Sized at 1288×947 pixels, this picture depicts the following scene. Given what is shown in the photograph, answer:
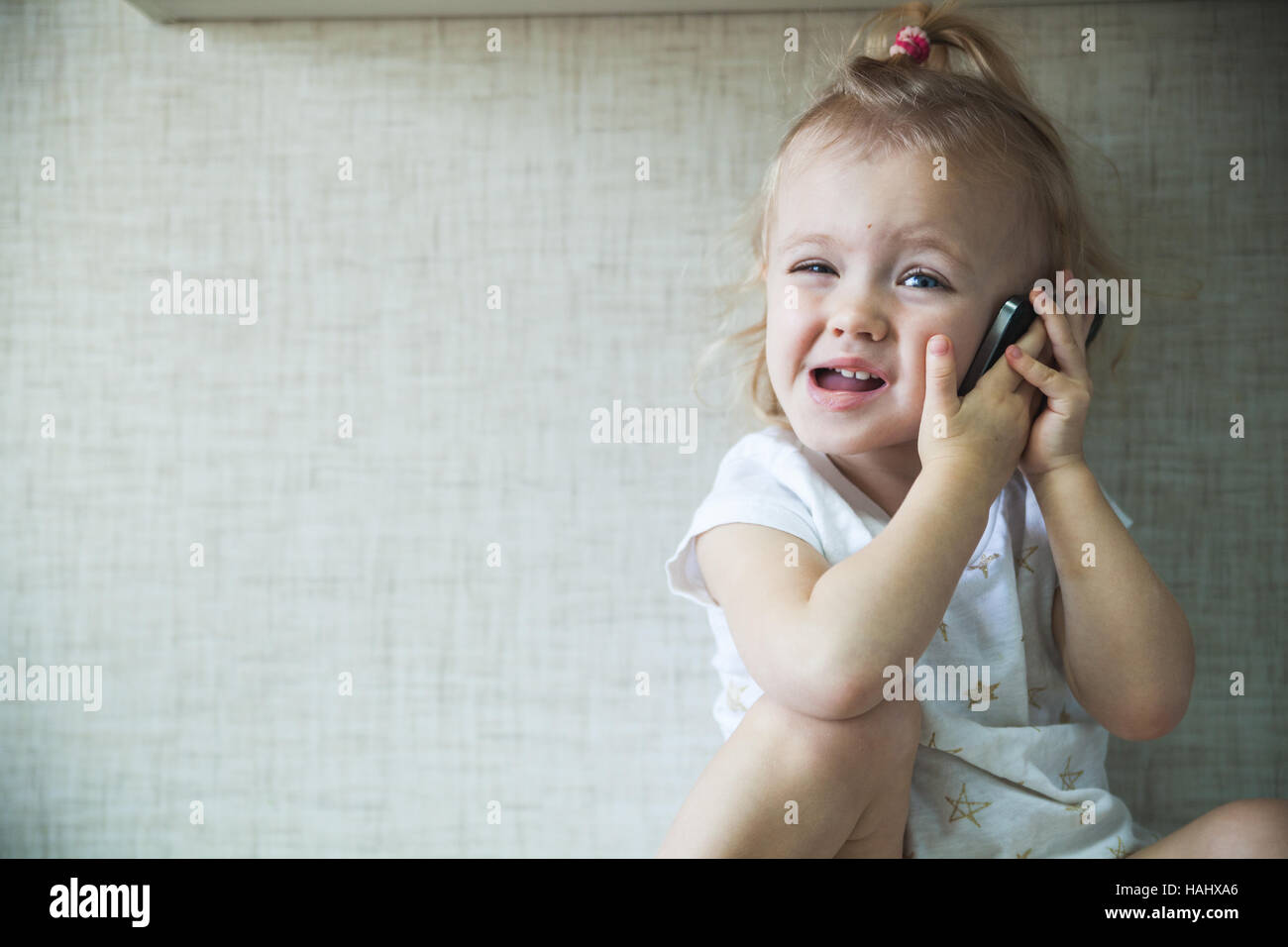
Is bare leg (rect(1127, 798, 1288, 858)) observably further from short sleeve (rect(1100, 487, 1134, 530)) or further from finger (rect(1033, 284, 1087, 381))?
finger (rect(1033, 284, 1087, 381))

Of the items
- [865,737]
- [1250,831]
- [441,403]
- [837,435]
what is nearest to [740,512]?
[837,435]

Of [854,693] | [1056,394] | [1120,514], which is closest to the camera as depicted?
[854,693]

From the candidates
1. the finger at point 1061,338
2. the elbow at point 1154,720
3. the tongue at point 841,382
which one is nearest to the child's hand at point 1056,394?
the finger at point 1061,338

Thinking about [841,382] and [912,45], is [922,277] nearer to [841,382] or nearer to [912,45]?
[841,382]

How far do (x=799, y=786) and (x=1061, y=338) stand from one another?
0.41m

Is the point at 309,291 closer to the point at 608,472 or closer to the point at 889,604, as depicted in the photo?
the point at 608,472

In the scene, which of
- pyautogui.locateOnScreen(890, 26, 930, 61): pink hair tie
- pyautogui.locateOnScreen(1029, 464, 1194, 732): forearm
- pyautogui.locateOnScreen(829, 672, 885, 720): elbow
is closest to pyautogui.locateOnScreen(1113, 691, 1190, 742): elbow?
pyautogui.locateOnScreen(1029, 464, 1194, 732): forearm

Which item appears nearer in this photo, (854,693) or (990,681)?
(854,693)

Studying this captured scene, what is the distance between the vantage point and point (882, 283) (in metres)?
0.73

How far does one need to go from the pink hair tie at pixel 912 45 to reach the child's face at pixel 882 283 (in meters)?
0.14

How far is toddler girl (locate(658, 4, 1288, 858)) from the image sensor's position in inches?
25.7

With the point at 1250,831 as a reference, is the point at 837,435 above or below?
above
